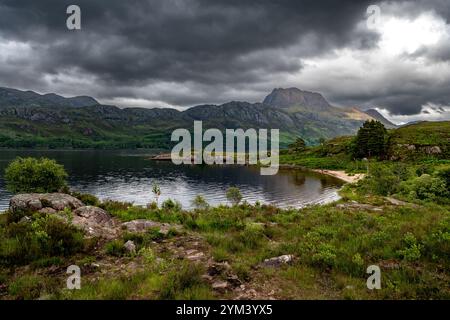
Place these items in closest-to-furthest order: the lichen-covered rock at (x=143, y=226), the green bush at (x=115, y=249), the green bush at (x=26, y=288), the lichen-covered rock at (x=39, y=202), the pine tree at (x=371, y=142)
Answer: the green bush at (x=26, y=288)
the green bush at (x=115, y=249)
the lichen-covered rock at (x=143, y=226)
the lichen-covered rock at (x=39, y=202)
the pine tree at (x=371, y=142)

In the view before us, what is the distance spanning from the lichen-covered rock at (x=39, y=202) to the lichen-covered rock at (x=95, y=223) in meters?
1.30

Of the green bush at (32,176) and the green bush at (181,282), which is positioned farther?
the green bush at (32,176)

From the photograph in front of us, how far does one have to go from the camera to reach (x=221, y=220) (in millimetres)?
22016

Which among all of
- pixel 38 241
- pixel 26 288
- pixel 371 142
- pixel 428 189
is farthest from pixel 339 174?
pixel 26 288

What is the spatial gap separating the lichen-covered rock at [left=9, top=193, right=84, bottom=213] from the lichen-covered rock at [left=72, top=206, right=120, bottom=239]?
4.26 ft

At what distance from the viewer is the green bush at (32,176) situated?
4300cm

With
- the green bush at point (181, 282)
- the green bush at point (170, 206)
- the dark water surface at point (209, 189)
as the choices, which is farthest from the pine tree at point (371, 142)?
the green bush at point (181, 282)

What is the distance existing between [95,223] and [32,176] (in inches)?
1249

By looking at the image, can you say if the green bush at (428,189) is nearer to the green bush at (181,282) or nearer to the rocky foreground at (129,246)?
the rocky foreground at (129,246)

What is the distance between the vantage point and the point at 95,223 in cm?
1916

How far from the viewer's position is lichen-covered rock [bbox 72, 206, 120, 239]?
56.3 ft

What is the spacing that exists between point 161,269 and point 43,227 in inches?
305

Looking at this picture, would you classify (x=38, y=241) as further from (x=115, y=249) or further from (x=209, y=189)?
(x=209, y=189)
